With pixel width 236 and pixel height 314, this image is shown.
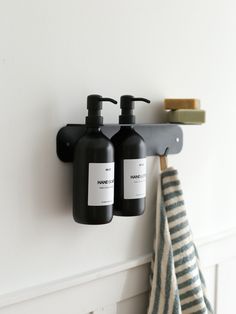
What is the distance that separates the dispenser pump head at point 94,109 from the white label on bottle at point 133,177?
0.10 metres

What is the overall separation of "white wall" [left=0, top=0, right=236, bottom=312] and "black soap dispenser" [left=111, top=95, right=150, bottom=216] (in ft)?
0.19

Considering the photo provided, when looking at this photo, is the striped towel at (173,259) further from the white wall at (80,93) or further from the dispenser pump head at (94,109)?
the dispenser pump head at (94,109)

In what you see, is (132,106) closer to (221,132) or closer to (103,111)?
(103,111)

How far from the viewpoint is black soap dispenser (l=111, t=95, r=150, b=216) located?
0.89 meters

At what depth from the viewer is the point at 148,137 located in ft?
3.34

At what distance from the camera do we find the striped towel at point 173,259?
1.00 m

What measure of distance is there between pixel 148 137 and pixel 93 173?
0.76 feet

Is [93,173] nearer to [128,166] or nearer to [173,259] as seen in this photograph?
[128,166]

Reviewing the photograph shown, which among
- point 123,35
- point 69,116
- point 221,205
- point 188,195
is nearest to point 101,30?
point 123,35

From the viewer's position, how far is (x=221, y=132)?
4.11ft

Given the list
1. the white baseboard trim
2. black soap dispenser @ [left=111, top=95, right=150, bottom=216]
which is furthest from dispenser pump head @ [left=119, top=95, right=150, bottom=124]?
the white baseboard trim

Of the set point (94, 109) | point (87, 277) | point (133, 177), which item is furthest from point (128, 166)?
point (87, 277)

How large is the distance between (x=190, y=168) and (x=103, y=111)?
1.07ft

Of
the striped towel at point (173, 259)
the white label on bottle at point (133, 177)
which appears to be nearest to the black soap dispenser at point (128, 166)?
the white label on bottle at point (133, 177)
